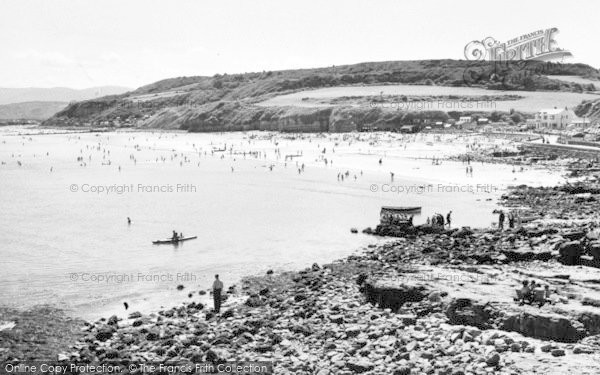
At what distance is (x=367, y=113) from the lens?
129 m

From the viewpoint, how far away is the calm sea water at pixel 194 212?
2872 cm

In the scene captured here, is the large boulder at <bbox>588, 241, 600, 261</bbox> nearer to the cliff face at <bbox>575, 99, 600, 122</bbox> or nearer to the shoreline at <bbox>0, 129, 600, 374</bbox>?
the shoreline at <bbox>0, 129, 600, 374</bbox>

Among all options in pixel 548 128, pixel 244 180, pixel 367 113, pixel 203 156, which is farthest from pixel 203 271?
pixel 367 113

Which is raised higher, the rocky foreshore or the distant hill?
the distant hill

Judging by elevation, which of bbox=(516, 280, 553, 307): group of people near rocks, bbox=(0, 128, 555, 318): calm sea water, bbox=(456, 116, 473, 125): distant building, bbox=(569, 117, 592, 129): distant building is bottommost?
bbox=(0, 128, 555, 318): calm sea water

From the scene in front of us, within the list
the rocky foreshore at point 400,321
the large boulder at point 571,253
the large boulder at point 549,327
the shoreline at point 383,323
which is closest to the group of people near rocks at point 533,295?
the rocky foreshore at point 400,321

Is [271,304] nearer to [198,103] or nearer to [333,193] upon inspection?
[333,193]

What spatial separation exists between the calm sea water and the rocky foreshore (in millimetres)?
3881

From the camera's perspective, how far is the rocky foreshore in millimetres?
16078

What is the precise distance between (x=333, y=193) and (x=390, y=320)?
35809 mm

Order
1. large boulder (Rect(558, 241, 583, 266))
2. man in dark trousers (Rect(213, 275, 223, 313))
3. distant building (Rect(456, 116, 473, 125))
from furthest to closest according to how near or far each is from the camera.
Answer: distant building (Rect(456, 116, 473, 125)), large boulder (Rect(558, 241, 583, 266)), man in dark trousers (Rect(213, 275, 223, 313))

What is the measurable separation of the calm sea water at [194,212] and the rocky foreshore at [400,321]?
153 inches

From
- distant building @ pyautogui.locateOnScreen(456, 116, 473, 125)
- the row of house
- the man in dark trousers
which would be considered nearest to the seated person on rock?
the man in dark trousers

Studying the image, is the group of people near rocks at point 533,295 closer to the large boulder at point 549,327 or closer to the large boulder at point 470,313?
the large boulder at point 470,313
